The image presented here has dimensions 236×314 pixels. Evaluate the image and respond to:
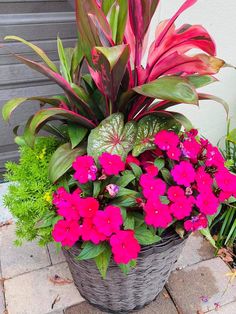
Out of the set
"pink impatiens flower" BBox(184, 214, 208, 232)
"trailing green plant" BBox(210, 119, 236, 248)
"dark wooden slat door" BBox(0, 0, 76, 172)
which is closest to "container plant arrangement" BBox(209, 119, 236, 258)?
"trailing green plant" BBox(210, 119, 236, 248)

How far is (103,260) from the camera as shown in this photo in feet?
4.14

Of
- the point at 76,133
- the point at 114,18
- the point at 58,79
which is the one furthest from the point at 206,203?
the point at 114,18

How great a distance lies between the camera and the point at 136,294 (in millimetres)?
1587

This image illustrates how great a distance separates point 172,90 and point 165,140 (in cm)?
26

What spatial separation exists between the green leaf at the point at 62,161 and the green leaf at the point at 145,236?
1.23ft

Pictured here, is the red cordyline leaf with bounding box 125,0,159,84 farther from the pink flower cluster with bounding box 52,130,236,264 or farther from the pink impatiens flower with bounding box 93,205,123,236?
the pink impatiens flower with bounding box 93,205,123,236

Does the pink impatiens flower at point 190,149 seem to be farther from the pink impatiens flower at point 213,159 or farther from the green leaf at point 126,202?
the green leaf at point 126,202

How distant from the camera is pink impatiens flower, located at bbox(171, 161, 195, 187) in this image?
1.29m

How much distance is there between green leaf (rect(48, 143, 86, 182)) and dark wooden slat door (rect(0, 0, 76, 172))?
44.6 inches

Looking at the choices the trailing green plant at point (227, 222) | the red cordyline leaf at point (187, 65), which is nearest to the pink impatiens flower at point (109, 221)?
the red cordyline leaf at point (187, 65)

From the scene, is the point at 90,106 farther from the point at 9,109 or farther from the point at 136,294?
the point at 136,294

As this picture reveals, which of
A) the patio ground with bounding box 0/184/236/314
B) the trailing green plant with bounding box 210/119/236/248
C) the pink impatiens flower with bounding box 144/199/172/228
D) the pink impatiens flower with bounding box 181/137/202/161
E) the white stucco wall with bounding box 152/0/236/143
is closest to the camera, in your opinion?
the pink impatiens flower with bounding box 144/199/172/228

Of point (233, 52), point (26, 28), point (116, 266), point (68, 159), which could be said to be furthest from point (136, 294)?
point (26, 28)

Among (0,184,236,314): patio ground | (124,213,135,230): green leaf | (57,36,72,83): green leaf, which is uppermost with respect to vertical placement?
(57,36,72,83): green leaf
